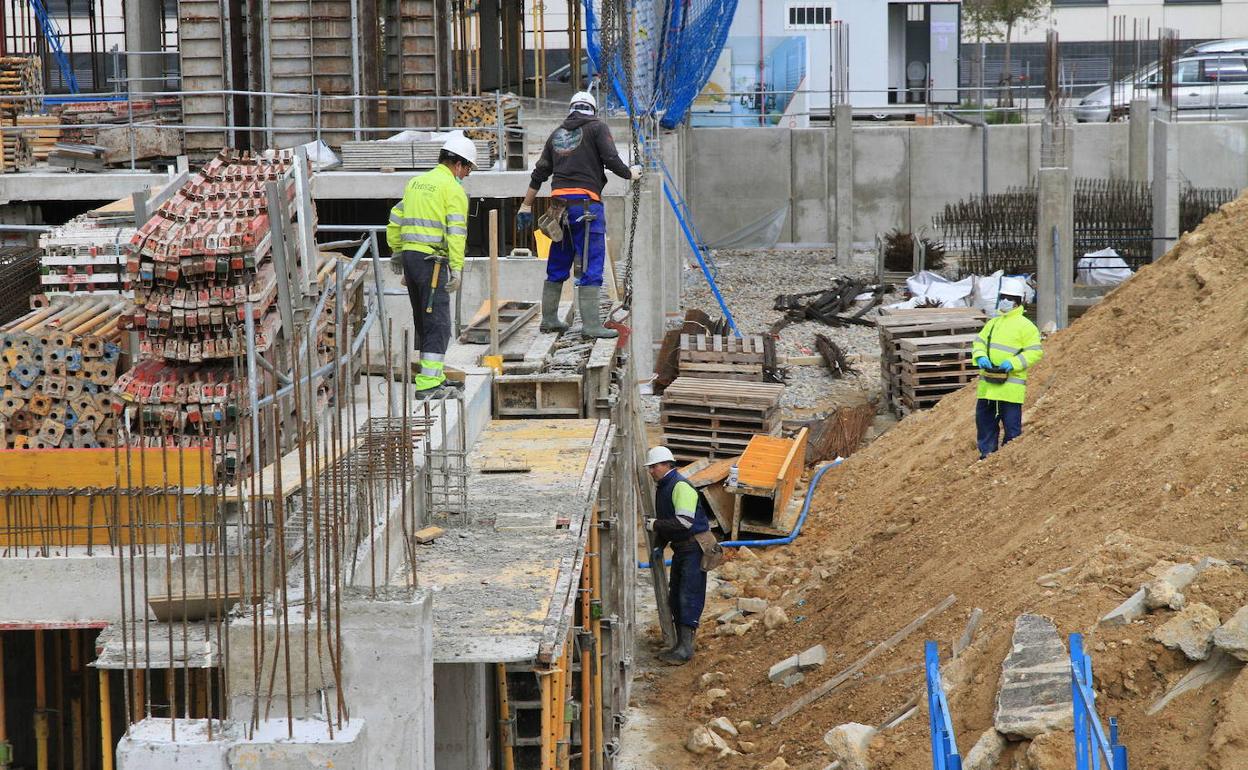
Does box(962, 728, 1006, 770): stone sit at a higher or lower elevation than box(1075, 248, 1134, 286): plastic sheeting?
lower

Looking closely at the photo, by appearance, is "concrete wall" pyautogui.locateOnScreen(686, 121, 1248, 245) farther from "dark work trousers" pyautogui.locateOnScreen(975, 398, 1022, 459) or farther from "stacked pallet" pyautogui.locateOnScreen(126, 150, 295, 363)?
"stacked pallet" pyautogui.locateOnScreen(126, 150, 295, 363)

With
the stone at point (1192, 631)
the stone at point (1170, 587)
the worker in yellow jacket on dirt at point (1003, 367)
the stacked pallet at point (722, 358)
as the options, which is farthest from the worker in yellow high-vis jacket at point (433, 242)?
the stacked pallet at point (722, 358)

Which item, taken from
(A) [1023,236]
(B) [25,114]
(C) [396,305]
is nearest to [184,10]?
(B) [25,114]

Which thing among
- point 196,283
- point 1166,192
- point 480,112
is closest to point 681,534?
point 196,283

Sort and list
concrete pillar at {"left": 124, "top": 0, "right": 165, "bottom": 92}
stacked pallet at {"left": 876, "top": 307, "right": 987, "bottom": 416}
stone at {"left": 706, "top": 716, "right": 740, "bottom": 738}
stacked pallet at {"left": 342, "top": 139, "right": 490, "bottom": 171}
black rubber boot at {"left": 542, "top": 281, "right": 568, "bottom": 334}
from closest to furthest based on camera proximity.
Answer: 1. stone at {"left": 706, "top": 716, "right": 740, "bottom": 738}
2. black rubber boot at {"left": 542, "top": 281, "right": 568, "bottom": 334}
3. stacked pallet at {"left": 876, "top": 307, "right": 987, "bottom": 416}
4. stacked pallet at {"left": 342, "top": 139, "right": 490, "bottom": 171}
5. concrete pillar at {"left": 124, "top": 0, "right": 165, "bottom": 92}

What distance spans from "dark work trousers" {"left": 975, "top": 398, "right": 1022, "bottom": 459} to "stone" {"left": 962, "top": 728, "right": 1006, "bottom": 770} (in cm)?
657

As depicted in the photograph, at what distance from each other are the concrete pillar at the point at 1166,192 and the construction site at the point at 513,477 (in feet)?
7.88

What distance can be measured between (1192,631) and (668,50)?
19.1 m

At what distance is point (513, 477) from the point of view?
10.4 m

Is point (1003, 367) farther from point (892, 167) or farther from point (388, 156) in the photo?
point (892, 167)

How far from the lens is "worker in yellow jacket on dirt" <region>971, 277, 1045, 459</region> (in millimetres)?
14266

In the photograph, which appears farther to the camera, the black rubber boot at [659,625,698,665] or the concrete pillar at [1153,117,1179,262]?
the concrete pillar at [1153,117,1179,262]

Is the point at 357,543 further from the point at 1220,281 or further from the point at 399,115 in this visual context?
the point at 399,115

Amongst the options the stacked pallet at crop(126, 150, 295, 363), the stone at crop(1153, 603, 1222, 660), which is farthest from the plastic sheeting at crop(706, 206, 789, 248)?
the stone at crop(1153, 603, 1222, 660)
